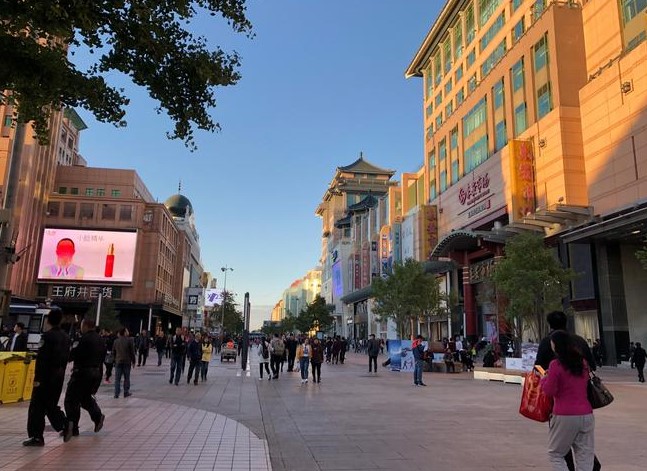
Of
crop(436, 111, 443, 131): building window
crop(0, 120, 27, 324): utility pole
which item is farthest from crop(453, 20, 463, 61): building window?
crop(0, 120, 27, 324): utility pole

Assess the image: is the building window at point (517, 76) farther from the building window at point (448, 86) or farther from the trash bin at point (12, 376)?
the trash bin at point (12, 376)

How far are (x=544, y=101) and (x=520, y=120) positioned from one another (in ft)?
10.6

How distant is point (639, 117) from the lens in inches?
1051

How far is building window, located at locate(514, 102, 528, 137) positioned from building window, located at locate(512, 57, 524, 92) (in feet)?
4.96

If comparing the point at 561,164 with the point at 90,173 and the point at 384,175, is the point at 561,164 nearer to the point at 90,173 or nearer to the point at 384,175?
the point at 90,173

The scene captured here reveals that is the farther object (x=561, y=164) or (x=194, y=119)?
(x=561, y=164)

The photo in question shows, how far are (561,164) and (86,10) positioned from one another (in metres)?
32.1

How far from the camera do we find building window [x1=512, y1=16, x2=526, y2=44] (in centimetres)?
4112

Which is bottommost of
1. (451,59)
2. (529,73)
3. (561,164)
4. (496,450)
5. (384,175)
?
(496,450)

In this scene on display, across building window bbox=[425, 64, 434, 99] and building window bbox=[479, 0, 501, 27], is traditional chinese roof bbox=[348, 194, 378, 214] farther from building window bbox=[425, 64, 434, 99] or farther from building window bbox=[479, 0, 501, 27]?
building window bbox=[479, 0, 501, 27]

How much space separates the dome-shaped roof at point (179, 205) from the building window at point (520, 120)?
8603cm

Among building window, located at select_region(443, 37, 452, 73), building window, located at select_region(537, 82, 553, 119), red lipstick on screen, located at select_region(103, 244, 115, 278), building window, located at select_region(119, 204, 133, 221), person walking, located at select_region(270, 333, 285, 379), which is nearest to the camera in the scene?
person walking, located at select_region(270, 333, 285, 379)

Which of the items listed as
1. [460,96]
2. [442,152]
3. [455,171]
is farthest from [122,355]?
[460,96]

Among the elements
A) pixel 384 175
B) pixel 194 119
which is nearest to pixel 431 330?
pixel 194 119
